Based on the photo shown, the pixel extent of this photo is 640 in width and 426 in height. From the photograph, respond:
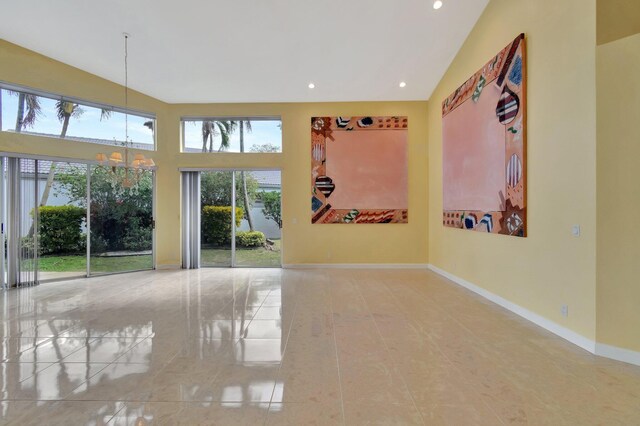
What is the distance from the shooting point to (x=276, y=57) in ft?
18.2

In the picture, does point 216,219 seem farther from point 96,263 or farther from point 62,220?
point 62,220

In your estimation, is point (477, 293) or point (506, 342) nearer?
point (506, 342)

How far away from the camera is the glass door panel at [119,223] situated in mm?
6438

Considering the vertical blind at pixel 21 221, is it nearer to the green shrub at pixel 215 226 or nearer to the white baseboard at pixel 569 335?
the green shrub at pixel 215 226

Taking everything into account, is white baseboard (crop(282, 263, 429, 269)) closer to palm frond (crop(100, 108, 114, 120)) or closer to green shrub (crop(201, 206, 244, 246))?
green shrub (crop(201, 206, 244, 246))

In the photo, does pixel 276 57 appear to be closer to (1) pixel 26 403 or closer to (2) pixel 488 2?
(2) pixel 488 2

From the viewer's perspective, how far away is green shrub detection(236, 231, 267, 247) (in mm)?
7441

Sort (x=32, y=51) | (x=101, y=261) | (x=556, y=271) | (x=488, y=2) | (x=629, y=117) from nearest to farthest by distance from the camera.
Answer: (x=629, y=117), (x=556, y=271), (x=488, y=2), (x=32, y=51), (x=101, y=261)

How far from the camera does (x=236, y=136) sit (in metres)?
7.40

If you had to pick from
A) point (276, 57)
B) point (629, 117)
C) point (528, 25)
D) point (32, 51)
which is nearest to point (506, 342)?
point (629, 117)

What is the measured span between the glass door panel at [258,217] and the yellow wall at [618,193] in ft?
19.1

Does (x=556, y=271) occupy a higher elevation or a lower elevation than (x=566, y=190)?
lower

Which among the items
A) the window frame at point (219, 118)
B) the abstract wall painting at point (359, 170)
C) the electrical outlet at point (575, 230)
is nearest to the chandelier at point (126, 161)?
the window frame at point (219, 118)

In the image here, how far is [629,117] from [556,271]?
5.34ft
